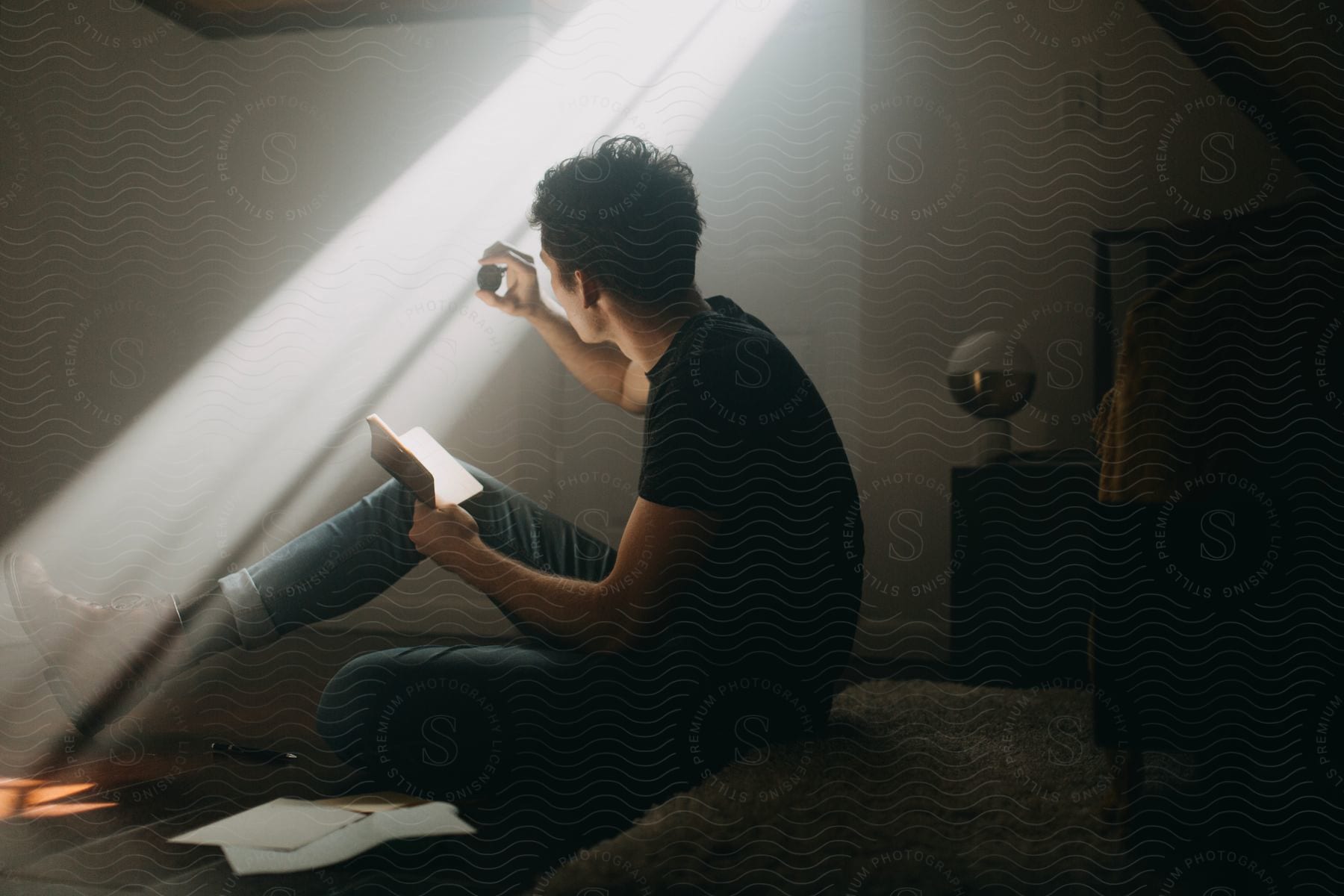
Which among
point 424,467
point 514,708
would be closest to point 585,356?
point 424,467

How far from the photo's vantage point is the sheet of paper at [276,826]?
3.09ft

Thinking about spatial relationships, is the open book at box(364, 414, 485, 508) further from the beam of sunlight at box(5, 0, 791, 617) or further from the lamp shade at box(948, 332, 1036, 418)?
the lamp shade at box(948, 332, 1036, 418)

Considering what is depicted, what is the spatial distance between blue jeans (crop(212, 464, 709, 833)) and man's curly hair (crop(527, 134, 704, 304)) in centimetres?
26

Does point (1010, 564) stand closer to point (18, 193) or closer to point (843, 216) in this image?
point (843, 216)

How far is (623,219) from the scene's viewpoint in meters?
0.93

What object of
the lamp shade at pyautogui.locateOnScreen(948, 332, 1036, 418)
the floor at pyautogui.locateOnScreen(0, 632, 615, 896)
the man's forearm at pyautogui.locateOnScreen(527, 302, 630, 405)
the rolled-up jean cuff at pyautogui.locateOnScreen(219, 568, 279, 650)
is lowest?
the floor at pyautogui.locateOnScreen(0, 632, 615, 896)

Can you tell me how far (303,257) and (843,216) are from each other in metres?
0.62

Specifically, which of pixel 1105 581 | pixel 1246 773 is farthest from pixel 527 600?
pixel 1246 773

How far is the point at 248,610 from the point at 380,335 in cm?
35

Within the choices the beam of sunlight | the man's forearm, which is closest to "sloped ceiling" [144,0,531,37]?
the beam of sunlight

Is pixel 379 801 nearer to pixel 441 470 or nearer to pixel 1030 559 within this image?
pixel 441 470

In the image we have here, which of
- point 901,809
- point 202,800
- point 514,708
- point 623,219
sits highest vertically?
point 623,219

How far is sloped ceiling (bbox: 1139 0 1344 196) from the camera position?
0.87 m

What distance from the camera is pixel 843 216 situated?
898mm
